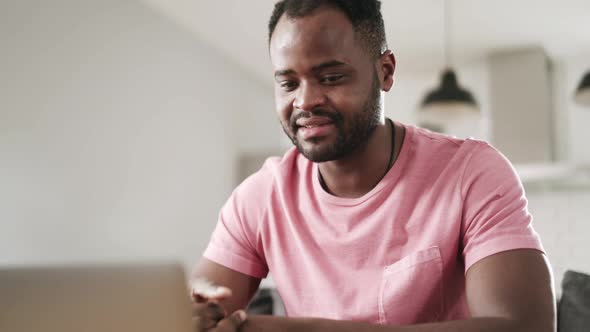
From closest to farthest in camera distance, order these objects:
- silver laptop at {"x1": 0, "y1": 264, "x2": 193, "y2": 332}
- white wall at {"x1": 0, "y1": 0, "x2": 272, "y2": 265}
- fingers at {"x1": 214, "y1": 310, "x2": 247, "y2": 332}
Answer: silver laptop at {"x1": 0, "y1": 264, "x2": 193, "y2": 332} < fingers at {"x1": 214, "y1": 310, "x2": 247, "y2": 332} < white wall at {"x1": 0, "y1": 0, "x2": 272, "y2": 265}

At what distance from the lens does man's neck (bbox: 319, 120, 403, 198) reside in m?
1.20

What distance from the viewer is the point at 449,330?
86 cm

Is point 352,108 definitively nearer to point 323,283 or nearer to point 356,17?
point 356,17

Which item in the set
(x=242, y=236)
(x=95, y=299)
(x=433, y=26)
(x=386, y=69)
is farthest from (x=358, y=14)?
(x=433, y=26)

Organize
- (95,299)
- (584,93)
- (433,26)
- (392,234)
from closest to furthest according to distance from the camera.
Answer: (95,299) < (392,234) < (584,93) < (433,26)

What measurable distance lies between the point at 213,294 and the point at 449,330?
1.29 feet

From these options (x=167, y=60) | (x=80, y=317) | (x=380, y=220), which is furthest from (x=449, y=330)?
(x=167, y=60)

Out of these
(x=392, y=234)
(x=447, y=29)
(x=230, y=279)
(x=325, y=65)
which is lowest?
(x=230, y=279)

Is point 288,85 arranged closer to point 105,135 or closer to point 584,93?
point 105,135

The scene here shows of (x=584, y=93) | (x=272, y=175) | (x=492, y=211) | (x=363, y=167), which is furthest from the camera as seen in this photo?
(x=584, y=93)

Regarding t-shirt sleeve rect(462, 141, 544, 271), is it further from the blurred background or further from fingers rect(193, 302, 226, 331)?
the blurred background

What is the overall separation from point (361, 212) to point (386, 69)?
34cm

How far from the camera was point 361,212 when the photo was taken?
1156 mm

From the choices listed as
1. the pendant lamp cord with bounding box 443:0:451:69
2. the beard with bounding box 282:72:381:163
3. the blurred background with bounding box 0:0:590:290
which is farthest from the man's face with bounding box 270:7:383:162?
the pendant lamp cord with bounding box 443:0:451:69
